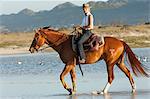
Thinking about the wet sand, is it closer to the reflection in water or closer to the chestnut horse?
the reflection in water

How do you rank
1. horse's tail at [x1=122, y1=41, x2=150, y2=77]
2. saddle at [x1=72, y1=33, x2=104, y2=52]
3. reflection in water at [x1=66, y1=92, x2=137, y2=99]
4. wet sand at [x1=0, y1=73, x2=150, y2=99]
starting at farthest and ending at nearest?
horse's tail at [x1=122, y1=41, x2=150, y2=77]
saddle at [x1=72, y1=33, x2=104, y2=52]
wet sand at [x1=0, y1=73, x2=150, y2=99]
reflection in water at [x1=66, y1=92, x2=137, y2=99]

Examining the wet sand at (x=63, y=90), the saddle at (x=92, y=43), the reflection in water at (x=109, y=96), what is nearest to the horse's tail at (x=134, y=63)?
the wet sand at (x=63, y=90)

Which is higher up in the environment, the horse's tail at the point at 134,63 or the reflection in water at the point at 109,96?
the horse's tail at the point at 134,63

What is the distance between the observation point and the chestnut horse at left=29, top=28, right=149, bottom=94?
17516 mm

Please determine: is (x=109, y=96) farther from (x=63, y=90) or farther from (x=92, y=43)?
(x=63, y=90)

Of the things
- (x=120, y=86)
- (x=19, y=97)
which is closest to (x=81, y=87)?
(x=120, y=86)

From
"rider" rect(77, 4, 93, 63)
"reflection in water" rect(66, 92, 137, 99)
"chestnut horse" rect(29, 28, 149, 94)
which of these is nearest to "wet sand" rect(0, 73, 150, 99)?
"reflection in water" rect(66, 92, 137, 99)

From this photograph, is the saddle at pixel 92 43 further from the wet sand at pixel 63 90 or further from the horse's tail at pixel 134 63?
the wet sand at pixel 63 90

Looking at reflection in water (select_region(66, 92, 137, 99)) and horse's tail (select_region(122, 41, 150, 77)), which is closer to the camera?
reflection in water (select_region(66, 92, 137, 99))

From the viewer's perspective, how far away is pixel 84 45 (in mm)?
17406

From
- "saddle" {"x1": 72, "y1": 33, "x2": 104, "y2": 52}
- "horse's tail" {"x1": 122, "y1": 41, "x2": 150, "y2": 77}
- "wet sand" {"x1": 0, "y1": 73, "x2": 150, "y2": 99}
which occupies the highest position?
"saddle" {"x1": 72, "y1": 33, "x2": 104, "y2": 52}

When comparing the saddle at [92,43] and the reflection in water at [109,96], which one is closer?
the reflection in water at [109,96]

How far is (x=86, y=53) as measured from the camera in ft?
57.5

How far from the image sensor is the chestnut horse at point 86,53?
17.5m
